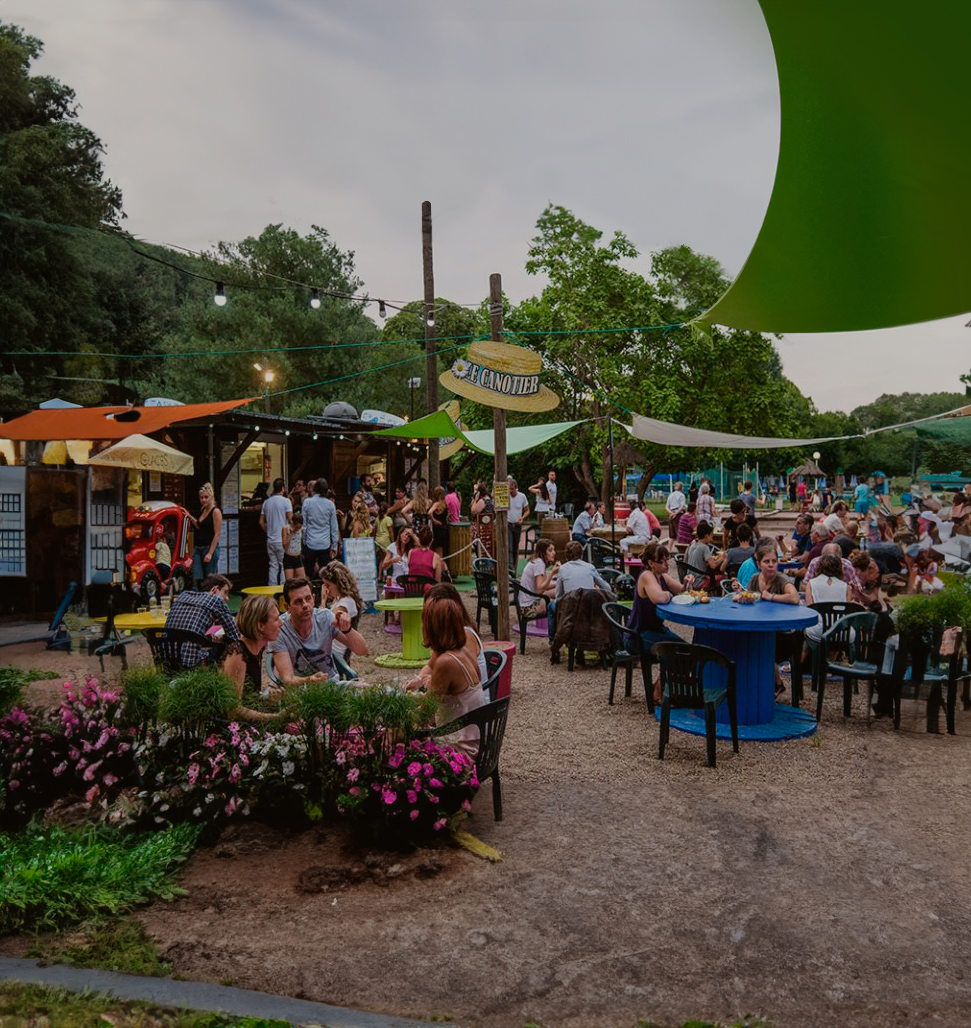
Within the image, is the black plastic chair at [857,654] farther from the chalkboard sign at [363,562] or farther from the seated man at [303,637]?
the chalkboard sign at [363,562]

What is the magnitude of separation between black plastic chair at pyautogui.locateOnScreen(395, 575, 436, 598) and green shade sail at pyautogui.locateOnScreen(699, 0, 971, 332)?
8.26 meters

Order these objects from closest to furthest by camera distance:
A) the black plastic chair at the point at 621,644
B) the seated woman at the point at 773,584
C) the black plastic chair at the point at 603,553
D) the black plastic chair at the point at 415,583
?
the seated woman at the point at 773,584 < the black plastic chair at the point at 621,644 < the black plastic chair at the point at 415,583 < the black plastic chair at the point at 603,553

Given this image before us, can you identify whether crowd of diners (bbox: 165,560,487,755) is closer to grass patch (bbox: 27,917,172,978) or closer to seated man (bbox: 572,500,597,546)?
grass patch (bbox: 27,917,172,978)

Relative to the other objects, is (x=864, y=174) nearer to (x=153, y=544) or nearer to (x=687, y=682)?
(x=687, y=682)

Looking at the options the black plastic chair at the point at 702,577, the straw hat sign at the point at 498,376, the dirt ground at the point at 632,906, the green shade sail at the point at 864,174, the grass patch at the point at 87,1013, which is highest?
the straw hat sign at the point at 498,376

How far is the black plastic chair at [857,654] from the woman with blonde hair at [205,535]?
694cm

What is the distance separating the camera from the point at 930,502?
1214 cm

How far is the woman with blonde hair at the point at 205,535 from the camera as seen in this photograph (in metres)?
10.5

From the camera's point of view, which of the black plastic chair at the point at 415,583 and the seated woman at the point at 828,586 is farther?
the black plastic chair at the point at 415,583

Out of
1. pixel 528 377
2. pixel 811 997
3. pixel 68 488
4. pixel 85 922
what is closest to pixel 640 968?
pixel 811 997

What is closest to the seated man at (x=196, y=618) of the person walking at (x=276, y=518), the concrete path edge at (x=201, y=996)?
the concrete path edge at (x=201, y=996)

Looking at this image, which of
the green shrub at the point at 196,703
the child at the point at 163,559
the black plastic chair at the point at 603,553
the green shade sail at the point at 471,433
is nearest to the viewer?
the green shrub at the point at 196,703

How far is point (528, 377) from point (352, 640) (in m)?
3.01

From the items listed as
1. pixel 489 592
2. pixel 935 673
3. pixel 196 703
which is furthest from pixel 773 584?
pixel 196 703
